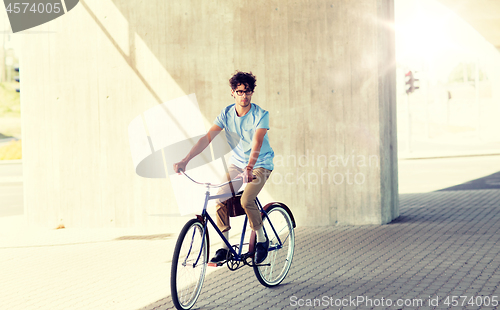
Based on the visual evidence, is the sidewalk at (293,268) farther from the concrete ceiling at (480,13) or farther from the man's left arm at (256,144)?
the concrete ceiling at (480,13)

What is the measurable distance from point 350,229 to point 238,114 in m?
4.10

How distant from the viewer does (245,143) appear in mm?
4934

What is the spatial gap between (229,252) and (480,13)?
56.7 ft

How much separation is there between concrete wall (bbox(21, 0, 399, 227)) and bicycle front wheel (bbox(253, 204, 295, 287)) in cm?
331

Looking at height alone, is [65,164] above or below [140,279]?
above

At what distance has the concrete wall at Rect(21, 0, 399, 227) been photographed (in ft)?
28.6

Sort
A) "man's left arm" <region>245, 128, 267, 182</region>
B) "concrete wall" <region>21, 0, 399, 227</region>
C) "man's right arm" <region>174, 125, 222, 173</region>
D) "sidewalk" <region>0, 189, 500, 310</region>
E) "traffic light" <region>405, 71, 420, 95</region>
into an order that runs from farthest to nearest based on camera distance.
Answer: "traffic light" <region>405, 71, 420, 95</region> < "concrete wall" <region>21, 0, 399, 227</region> < "sidewalk" <region>0, 189, 500, 310</region> < "man's left arm" <region>245, 128, 267, 182</region> < "man's right arm" <region>174, 125, 222, 173</region>

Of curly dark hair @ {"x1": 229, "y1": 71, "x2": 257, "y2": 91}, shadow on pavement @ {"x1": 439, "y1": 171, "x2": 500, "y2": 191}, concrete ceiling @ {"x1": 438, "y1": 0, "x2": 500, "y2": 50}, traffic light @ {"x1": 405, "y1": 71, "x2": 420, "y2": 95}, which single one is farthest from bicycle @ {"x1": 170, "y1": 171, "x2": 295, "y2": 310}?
traffic light @ {"x1": 405, "y1": 71, "x2": 420, "y2": 95}

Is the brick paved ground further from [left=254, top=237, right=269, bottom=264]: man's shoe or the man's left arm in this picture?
the man's left arm

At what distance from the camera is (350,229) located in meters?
8.43

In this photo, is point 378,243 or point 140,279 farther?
point 378,243

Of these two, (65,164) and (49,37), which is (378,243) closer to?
(65,164)

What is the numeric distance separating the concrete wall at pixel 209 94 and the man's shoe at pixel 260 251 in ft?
12.5

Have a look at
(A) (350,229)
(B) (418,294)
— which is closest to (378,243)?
(A) (350,229)
